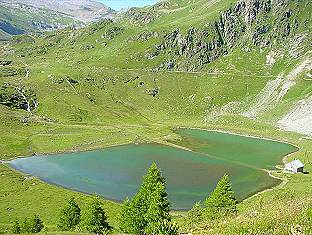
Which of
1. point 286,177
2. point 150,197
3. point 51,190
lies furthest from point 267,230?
point 286,177

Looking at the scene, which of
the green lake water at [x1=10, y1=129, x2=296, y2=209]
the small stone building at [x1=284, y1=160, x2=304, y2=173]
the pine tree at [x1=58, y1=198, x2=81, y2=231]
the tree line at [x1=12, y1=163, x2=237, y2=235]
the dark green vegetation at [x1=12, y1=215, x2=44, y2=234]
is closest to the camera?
the tree line at [x1=12, y1=163, x2=237, y2=235]

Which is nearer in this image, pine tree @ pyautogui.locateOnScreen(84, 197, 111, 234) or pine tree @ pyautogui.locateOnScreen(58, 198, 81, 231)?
pine tree @ pyautogui.locateOnScreen(84, 197, 111, 234)

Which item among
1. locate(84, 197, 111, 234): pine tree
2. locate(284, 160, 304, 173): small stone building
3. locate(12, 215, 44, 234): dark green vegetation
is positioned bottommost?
locate(12, 215, 44, 234): dark green vegetation

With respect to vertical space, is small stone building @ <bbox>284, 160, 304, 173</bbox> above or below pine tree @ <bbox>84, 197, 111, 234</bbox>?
above

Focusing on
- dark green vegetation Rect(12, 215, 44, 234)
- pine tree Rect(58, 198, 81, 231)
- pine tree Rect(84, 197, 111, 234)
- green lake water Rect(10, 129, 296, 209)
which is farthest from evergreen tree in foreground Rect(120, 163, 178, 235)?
green lake water Rect(10, 129, 296, 209)

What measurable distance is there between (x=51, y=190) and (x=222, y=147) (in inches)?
3323

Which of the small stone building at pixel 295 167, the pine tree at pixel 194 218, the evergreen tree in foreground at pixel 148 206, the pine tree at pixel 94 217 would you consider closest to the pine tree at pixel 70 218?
the pine tree at pixel 94 217

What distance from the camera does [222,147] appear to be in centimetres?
17762

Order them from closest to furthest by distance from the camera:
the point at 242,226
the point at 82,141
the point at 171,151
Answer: the point at 242,226 < the point at 171,151 < the point at 82,141

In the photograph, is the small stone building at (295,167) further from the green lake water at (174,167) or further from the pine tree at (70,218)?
the pine tree at (70,218)

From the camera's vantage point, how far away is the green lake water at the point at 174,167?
118 meters

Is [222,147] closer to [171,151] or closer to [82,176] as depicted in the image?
[171,151]

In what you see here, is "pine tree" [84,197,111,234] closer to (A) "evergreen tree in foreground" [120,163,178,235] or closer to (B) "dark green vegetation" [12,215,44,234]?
(A) "evergreen tree in foreground" [120,163,178,235]

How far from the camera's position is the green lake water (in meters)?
118
